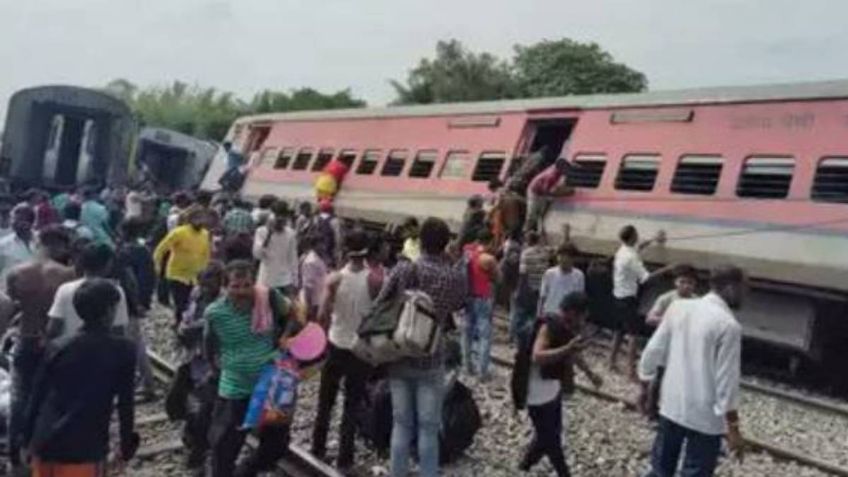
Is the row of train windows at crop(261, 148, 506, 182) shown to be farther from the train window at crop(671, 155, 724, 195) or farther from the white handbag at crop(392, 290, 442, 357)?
the white handbag at crop(392, 290, 442, 357)

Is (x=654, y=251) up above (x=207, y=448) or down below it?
above

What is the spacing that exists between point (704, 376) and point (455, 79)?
1800 inches

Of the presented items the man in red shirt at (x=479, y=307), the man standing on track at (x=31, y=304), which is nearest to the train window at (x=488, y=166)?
the man in red shirt at (x=479, y=307)

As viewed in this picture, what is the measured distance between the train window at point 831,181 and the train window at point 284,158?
13600mm

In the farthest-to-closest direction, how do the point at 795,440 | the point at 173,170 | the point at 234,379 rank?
the point at 173,170 → the point at 795,440 → the point at 234,379

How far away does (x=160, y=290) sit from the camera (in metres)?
13.9

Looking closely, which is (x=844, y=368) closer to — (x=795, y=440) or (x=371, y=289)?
(x=795, y=440)

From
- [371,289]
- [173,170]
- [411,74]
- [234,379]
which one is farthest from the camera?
[411,74]

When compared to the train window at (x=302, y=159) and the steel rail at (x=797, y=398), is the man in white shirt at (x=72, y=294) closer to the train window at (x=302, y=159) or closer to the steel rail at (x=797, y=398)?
the steel rail at (x=797, y=398)

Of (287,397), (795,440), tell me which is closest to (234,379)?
(287,397)

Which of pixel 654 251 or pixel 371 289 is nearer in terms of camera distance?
Answer: pixel 371 289

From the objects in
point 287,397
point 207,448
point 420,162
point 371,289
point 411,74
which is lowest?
point 207,448

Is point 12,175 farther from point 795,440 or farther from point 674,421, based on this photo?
point 674,421

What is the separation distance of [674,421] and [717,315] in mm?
623
